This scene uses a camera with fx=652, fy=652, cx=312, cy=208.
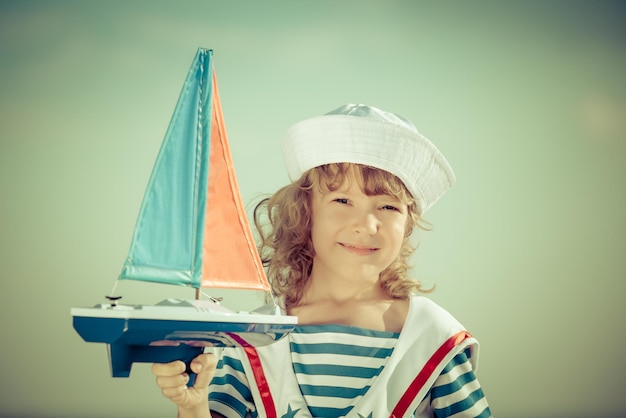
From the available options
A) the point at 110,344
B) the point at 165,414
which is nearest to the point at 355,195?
the point at 110,344

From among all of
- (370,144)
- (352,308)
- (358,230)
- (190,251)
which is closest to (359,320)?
(352,308)

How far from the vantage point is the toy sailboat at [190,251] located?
23.3 inches

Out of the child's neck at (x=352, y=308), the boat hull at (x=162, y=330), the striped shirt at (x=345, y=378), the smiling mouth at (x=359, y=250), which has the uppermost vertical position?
the smiling mouth at (x=359, y=250)

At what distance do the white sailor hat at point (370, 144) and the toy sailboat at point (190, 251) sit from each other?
23 centimetres

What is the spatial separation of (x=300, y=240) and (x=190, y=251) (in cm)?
37

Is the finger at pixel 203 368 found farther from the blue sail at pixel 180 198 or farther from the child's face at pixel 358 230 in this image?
the child's face at pixel 358 230

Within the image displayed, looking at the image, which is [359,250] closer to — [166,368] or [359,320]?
[359,320]

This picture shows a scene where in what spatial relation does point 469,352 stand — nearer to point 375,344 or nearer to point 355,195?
point 375,344

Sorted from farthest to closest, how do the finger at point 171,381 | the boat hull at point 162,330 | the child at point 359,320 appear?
the child at point 359,320 → the finger at point 171,381 → the boat hull at point 162,330

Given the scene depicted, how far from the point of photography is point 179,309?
592mm

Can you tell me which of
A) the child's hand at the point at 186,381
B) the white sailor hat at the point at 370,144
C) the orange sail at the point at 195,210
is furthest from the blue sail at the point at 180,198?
the white sailor hat at the point at 370,144

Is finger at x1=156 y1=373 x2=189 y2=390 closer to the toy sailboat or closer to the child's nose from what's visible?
the toy sailboat

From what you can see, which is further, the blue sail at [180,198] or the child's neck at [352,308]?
the child's neck at [352,308]

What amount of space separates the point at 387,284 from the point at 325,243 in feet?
0.44
